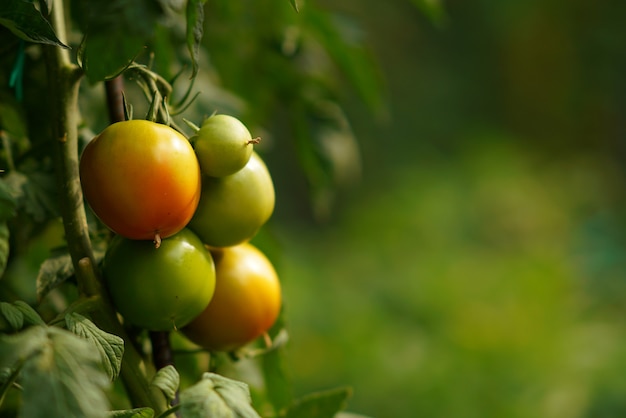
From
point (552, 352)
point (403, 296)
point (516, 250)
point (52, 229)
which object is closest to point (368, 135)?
point (516, 250)

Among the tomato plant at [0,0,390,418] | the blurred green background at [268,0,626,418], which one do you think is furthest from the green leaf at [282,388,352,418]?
the blurred green background at [268,0,626,418]

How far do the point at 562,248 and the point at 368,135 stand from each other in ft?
4.55

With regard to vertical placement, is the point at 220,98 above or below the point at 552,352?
above

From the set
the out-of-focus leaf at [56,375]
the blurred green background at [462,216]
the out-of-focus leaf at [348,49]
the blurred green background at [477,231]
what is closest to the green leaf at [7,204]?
the out-of-focus leaf at [56,375]

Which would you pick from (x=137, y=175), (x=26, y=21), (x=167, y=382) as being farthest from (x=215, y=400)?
(x=26, y=21)

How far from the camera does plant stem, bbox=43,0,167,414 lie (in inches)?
21.5

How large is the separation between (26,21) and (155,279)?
0.62 feet

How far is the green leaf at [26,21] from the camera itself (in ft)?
1.60

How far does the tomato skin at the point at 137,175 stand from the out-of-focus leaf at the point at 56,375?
4.7 inches

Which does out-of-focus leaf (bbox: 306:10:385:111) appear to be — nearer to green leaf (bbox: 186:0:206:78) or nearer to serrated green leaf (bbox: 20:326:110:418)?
green leaf (bbox: 186:0:206:78)

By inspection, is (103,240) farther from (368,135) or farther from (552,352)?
(368,135)

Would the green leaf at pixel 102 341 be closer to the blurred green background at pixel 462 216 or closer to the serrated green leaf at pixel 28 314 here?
the serrated green leaf at pixel 28 314

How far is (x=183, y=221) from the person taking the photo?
54 centimetres

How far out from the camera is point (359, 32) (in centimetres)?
99
